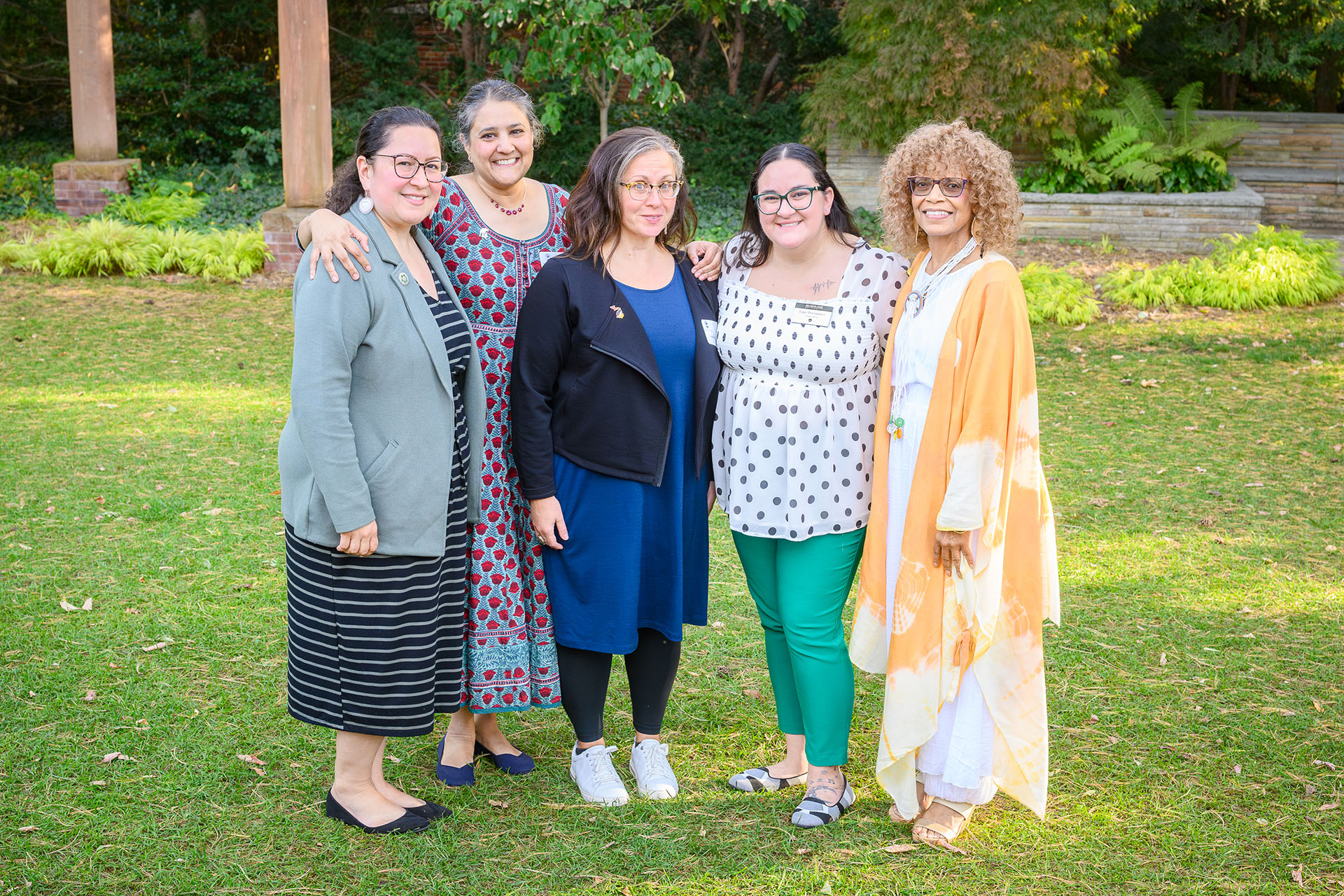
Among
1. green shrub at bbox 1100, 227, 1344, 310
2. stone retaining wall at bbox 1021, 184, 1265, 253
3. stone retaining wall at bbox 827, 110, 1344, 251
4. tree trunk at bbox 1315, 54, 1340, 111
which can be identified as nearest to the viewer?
green shrub at bbox 1100, 227, 1344, 310

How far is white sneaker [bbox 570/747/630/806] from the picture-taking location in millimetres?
3268

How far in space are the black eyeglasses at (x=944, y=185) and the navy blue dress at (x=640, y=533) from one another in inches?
27.5

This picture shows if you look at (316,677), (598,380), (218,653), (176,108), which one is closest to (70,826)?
(316,677)

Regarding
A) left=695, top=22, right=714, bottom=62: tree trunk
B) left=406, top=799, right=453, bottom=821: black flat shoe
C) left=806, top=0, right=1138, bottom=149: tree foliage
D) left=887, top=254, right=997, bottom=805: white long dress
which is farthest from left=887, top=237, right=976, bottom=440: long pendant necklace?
left=695, top=22, right=714, bottom=62: tree trunk

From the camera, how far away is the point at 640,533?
→ 3.14m

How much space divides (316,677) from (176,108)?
577 inches

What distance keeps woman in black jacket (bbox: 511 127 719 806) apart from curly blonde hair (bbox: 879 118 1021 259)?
63cm

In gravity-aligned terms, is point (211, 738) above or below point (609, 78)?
below

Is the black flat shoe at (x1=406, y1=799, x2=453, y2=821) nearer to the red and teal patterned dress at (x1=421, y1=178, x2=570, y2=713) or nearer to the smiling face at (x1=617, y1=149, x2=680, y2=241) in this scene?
the red and teal patterned dress at (x1=421, y1=178, x2=570, y2=713)

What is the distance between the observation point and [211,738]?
11.7 ft

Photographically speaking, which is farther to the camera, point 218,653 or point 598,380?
point 218,653

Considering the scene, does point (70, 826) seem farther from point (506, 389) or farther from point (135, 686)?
point (506, 389)

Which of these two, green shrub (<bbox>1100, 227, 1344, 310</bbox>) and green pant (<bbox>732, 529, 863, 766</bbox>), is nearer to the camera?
green pant (<bbox>732, 529, 863, 766</bbox>)

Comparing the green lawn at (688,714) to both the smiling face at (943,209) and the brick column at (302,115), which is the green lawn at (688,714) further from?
the brick column at (302,115)
